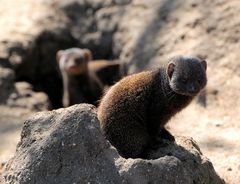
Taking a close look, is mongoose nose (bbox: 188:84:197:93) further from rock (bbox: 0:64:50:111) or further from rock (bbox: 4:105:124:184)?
rock (bbox: 0:64:50:111)

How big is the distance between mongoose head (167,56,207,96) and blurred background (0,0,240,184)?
2.90ft

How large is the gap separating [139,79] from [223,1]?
3.29 m

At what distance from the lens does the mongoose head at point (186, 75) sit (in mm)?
4332

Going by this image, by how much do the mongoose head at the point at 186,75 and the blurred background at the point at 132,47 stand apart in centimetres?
89

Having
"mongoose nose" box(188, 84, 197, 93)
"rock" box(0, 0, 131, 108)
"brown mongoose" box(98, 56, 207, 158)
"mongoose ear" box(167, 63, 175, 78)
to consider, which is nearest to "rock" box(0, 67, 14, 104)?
"rock" box(0, 0, 131, 108)

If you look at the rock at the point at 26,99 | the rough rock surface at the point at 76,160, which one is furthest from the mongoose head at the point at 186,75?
the rock at the point at 26,99

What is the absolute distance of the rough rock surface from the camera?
3.51 metres

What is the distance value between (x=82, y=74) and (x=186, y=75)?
459cm

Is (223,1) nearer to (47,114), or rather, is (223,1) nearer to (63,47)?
(63,47)

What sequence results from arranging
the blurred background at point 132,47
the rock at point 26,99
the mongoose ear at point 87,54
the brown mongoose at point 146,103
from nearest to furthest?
the brown mongoose at point 146,103 < the blurred background at point 132,47 < the rock at point 26,99 < the mongoose ear at point 87,54

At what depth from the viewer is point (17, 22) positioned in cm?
834

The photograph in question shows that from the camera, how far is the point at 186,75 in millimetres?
4371

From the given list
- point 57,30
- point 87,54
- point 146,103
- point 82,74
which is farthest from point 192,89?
point 82,74

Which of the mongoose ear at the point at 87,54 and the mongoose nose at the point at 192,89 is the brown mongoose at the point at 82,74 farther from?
→ the mongoose nose at the point at 192,89
